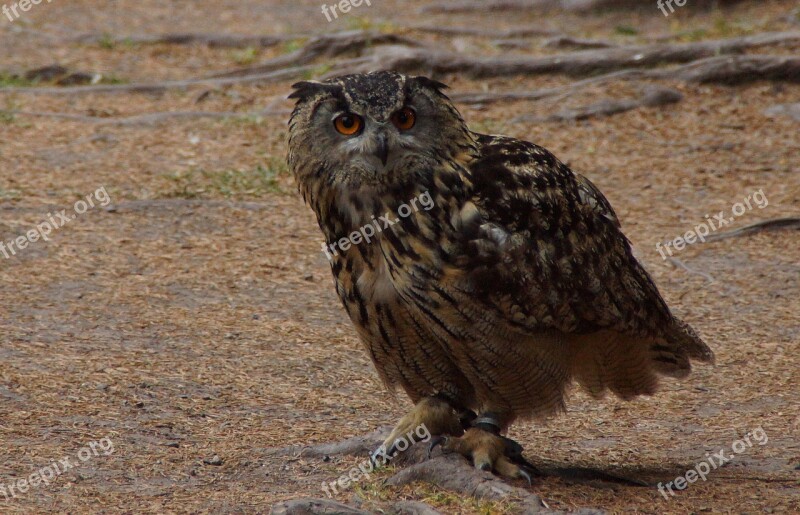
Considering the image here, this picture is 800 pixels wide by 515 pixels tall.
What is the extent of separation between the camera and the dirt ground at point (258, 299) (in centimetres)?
464

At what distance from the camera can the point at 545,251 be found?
4418 millimetres

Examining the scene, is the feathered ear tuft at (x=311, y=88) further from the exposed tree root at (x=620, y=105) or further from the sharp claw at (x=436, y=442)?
the exposed tree root at (x=620, y=105)

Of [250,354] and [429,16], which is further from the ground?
[429,16]

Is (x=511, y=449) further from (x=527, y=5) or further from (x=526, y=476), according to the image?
(x=527, y=5)

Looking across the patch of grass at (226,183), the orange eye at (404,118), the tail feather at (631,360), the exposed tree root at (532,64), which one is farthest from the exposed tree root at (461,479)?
A: the exposed tree root at (532,64)

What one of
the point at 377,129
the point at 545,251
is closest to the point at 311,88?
the point at 377,129

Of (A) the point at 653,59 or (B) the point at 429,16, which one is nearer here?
(A) the point at 653,59

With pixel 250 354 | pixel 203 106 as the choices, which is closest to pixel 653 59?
pixel 203 106

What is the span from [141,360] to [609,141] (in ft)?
17.4

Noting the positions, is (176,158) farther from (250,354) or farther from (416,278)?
(416,278)

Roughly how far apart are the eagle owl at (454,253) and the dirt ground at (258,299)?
414 mm

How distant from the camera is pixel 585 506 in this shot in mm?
4191

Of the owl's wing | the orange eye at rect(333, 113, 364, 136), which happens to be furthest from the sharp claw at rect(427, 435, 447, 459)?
the orange eye at rect(333, 113, 364, 136)

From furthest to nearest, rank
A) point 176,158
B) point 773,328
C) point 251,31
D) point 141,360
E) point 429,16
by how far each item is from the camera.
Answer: point 429,16 → point 251,31 → point 176,158 → point 773,328 → point 141,360
